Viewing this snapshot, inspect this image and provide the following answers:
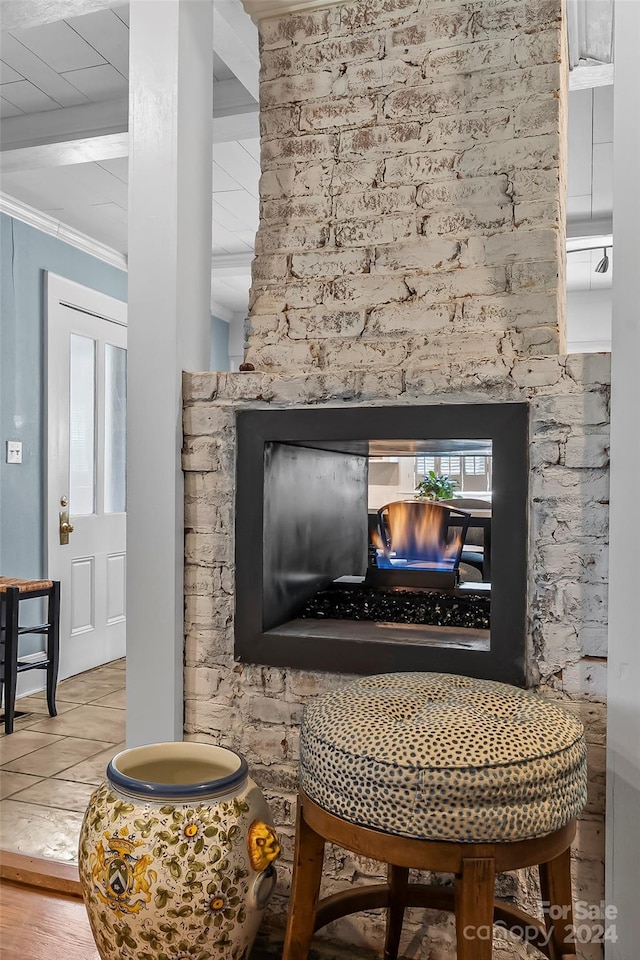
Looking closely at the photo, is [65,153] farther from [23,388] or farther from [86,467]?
[86,467]

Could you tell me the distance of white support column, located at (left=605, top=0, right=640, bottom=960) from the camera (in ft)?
4.56

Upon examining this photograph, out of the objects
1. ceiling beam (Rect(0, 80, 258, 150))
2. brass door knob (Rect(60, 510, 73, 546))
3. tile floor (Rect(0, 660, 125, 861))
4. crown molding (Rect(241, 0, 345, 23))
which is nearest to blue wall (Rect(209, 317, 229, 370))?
brass door knob (Rect(60, 510, 73, 546))

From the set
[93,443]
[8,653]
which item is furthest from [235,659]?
[93,443]

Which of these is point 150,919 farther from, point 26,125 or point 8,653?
point 26,125

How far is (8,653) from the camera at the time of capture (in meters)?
3.25

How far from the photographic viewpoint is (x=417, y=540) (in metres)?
2.11

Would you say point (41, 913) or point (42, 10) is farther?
point (42, 10)

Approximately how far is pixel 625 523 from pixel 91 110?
266 centimetres

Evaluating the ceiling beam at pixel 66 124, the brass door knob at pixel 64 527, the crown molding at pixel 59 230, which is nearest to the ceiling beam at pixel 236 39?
the ceiling beam at pixel 66 124

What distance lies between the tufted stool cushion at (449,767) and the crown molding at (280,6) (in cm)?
175

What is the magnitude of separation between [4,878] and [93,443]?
298 centimetres

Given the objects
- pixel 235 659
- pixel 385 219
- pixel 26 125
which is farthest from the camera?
pixel 26 125

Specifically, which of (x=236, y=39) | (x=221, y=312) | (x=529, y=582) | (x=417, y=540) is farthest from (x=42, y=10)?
(x=221, y=312)

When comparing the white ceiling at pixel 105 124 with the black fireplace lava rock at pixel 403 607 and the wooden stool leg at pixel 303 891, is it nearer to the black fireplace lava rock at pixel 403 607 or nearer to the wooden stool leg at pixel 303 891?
the black fireplace lava rock at pixel 403 607
